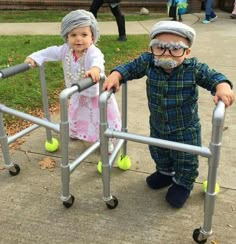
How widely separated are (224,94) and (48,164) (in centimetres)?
157

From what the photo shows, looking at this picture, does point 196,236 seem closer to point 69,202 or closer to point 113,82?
point 69,202

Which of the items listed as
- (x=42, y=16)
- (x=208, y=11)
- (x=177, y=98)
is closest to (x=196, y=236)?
(x=177, y=98)

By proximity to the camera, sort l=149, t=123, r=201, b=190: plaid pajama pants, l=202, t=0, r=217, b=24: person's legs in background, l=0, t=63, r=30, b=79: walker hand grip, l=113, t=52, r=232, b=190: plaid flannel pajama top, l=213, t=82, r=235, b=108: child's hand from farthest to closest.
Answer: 1. l=202, t=0, r=217, b=24: person's legs in background
2. l=0, t=63, r=30, b=79: walker hand grip
3. l=149, t=123, r=201, b=190: plaid pajama pants
4. l=113, t=52, r=232, b=190: plaid flannel pajama top
5. l=213, t=82, r=235, b=108: child's hand

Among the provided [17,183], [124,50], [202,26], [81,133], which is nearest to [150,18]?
[202,26]

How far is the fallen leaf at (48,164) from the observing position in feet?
9.95

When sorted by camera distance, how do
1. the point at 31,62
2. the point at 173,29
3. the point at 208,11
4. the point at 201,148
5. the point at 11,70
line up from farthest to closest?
the point at 208,11 < the point at 31,62 < the point at 11,70 < the point at 173,29 < the point at 201,148

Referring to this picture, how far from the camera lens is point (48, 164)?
3.07m

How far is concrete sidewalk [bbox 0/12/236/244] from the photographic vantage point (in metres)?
2.31

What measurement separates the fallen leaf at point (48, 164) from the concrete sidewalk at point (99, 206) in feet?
0.10

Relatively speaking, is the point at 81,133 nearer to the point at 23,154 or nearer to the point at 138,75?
the point at 23,154

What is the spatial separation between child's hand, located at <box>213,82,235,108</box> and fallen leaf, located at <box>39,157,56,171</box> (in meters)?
1.48

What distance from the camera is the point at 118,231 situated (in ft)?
7.68

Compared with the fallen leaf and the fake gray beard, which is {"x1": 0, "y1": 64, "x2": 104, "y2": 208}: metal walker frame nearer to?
the fallen leaf

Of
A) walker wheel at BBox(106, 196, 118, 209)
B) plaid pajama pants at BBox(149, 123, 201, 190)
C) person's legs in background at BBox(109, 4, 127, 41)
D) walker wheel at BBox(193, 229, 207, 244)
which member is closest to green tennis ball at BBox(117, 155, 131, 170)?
plaid pajama pants at BBox(149, 123, 201, 190)
